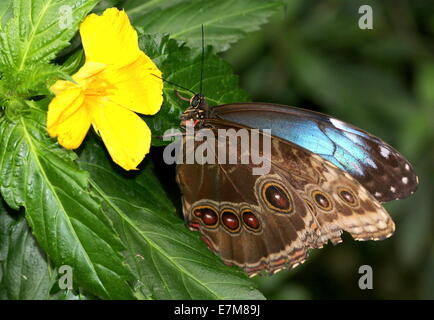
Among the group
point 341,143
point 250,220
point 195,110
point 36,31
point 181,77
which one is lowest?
point 250,220

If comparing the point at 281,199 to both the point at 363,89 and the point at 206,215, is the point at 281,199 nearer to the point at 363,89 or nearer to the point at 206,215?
the point at 206,215

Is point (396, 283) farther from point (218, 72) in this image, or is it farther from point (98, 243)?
point (98, 243)

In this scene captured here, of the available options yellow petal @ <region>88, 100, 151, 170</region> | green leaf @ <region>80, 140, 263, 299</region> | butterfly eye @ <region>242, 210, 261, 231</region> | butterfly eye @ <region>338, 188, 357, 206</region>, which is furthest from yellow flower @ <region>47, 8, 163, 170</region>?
butterfly eye @ <region>338, 188, 357, 206</region>

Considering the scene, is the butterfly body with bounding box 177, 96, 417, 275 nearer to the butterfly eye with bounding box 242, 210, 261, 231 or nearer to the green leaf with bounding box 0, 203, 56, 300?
the butterfly eye with bounding box 242, 210, 261, 231

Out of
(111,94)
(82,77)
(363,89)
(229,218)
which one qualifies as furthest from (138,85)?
(363,89)

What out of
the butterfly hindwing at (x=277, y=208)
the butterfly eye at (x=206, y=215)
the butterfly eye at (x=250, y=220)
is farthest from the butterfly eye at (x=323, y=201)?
the butterfly eye at (x=206, y=215)
